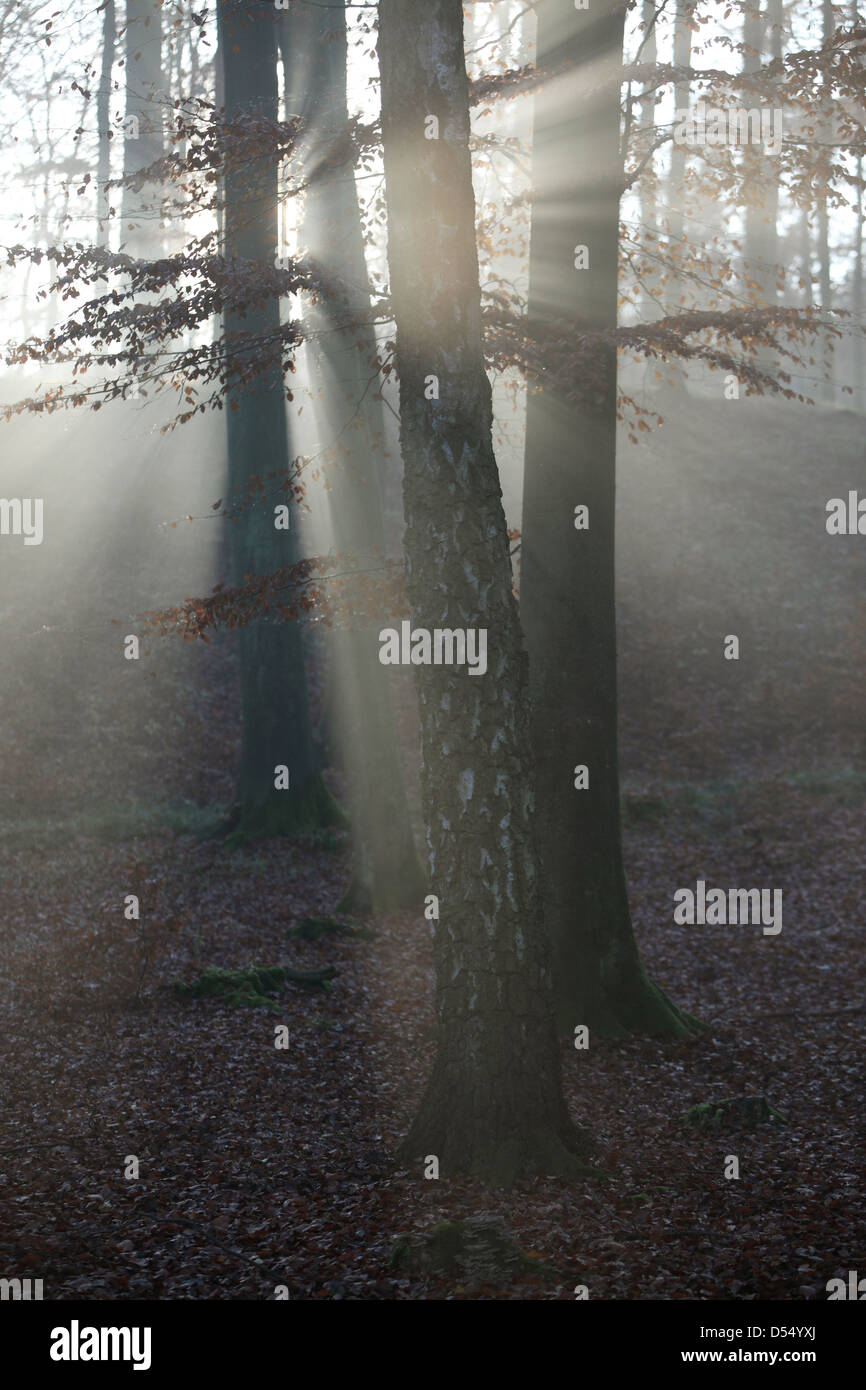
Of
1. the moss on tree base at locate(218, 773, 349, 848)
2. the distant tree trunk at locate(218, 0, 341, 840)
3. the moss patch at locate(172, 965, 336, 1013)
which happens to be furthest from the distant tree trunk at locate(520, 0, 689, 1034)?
the moss on tree base at locate(218, 773, 349, 848)

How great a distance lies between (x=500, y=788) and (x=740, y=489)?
2193 centimetres

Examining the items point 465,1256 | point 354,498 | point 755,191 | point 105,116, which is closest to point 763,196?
point 755,191

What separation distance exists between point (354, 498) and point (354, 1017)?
5.32 m

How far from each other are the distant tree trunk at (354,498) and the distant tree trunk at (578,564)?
109 inches

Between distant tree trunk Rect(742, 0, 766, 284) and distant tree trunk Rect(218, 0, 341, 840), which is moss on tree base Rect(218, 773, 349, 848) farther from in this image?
distant tree trunk Rect(742, 0, 766, 284)

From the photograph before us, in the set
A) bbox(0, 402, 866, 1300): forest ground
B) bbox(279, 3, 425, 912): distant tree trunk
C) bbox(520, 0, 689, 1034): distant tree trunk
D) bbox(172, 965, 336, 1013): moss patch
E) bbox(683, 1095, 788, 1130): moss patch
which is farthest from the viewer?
bbox(279, 3, 425, 912): distant tree trunk

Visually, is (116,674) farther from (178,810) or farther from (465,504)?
(465,504)

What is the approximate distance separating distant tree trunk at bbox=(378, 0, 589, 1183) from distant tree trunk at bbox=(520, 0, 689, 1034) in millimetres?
2387

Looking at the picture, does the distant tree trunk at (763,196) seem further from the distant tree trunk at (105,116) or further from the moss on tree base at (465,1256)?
the distant tree trunk at (105,116)

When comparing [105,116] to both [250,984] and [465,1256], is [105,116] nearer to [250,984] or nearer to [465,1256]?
[250,984]

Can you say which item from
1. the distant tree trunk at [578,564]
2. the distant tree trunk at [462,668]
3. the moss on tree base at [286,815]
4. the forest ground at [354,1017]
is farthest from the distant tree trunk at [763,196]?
the moss on tree base at [286,815]

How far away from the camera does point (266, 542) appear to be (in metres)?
14.4

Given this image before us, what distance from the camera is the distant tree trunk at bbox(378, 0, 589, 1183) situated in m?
5.68

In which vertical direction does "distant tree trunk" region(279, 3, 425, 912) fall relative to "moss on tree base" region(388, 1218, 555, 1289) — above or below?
above
